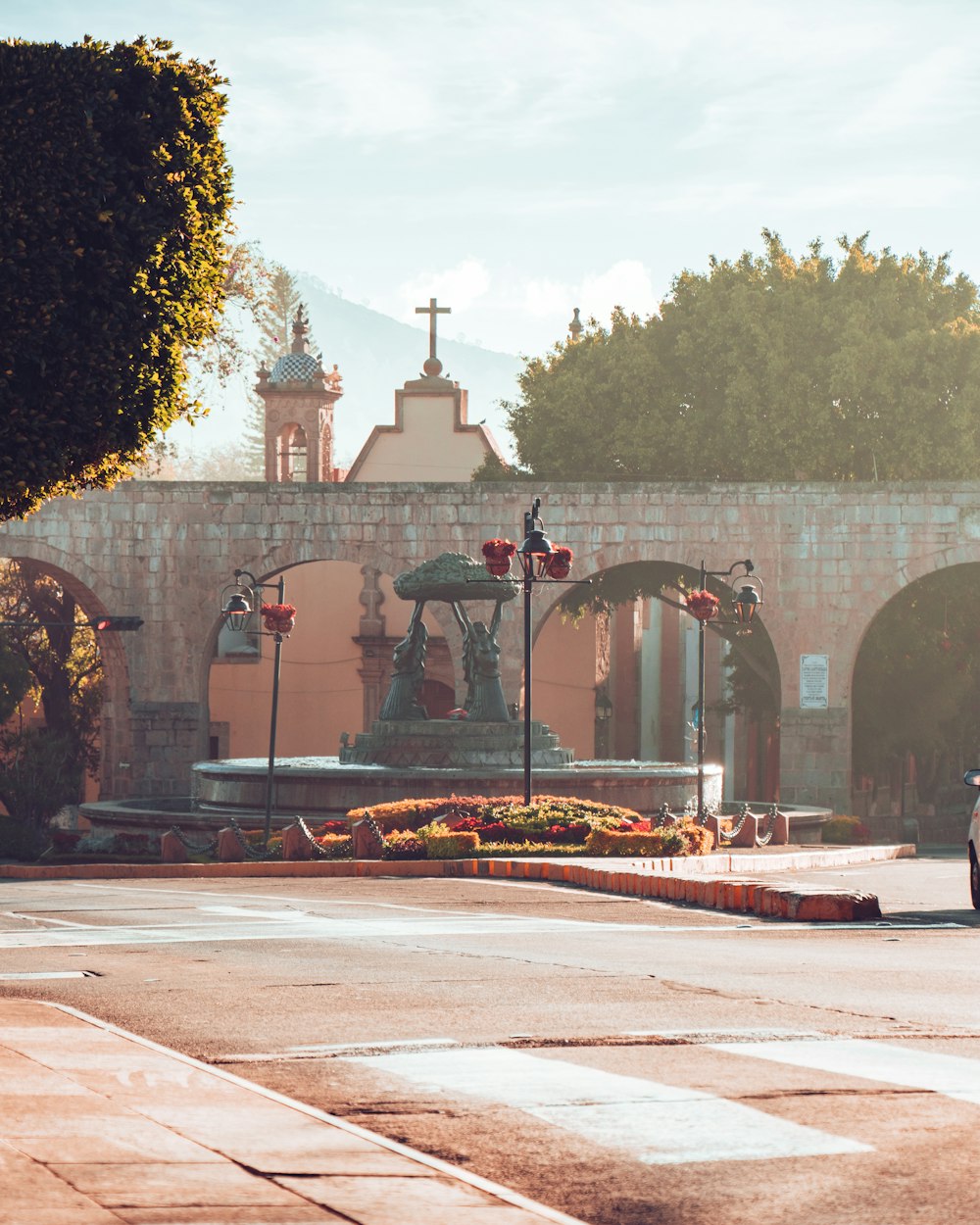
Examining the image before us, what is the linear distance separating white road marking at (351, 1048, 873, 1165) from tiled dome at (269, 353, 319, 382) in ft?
161

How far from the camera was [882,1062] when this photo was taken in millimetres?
7609

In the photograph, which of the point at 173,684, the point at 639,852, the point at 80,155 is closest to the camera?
the point at 80,155

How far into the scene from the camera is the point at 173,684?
41.9 metres

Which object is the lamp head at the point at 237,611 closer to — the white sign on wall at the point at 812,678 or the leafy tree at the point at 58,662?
the white sign on wall at the point at 812,678

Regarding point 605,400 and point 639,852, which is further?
point 605,400

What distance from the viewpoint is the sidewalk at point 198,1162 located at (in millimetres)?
5113

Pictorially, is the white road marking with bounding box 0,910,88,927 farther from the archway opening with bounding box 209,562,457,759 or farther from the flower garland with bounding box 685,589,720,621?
the archway opening with bounding box 209,562,457,759

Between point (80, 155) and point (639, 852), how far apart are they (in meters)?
10.4

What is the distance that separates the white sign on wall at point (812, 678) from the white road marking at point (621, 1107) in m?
32.9

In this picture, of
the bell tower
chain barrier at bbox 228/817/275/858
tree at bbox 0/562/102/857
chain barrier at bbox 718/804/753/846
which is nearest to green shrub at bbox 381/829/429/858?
chain barrier at bbox 228/817/275/858

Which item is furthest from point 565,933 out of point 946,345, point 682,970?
point 946,345

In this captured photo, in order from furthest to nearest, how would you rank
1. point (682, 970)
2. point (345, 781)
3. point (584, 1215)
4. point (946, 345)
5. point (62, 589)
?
1. point (62, 589)
2. point (946, 345)
3. point (345, 781)
4. point (682, 970)
5. point (584, 1215)

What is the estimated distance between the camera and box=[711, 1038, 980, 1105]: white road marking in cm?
709

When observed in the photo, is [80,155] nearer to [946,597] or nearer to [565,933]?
[565,933]
